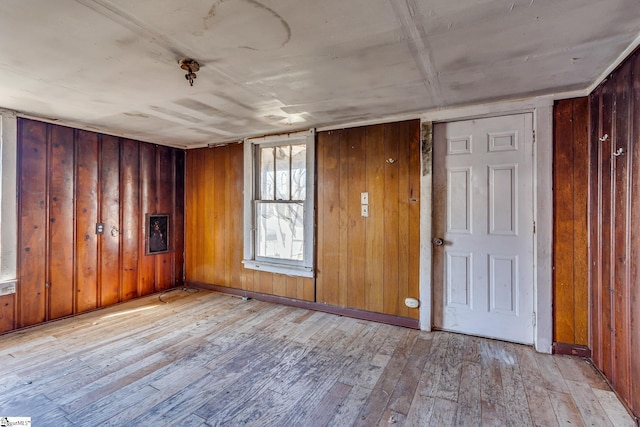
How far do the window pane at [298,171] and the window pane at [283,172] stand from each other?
0.07 m

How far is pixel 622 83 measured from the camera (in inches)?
75.9

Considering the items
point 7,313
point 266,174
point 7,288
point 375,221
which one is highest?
point 266,174

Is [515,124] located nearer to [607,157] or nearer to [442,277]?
[607,157]

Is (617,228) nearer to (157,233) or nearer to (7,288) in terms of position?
(157,233)

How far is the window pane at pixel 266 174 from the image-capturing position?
159 inches

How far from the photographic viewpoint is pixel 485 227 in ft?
9.39

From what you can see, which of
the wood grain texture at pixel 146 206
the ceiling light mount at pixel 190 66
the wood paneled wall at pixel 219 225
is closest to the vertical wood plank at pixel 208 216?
the wood paneled wall at pixel 219 225

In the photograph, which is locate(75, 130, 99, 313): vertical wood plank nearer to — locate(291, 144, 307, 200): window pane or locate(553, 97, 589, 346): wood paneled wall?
locate(291, 144, 307, 200): window pane

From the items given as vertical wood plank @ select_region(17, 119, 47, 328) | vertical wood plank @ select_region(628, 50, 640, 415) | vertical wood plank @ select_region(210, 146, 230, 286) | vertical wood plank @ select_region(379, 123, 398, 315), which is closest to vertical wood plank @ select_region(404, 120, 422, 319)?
vertical wood plank @ select_region(379, 123, 398, 315)

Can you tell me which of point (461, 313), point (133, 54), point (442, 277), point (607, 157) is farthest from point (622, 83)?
point (133, 54)

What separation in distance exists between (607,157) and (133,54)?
10.9 ft

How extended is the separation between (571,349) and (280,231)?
125 inches

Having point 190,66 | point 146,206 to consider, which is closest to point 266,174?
point 146,206

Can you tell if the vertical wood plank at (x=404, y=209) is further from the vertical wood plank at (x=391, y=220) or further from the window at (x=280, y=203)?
the window at (x=280, y=203)
